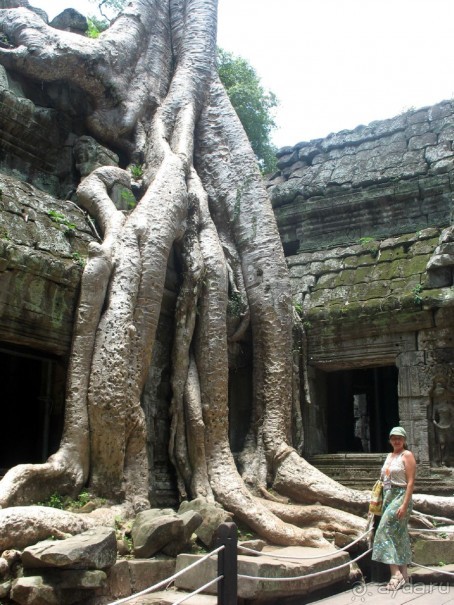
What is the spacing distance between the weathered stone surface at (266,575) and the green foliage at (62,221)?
8.53 ft

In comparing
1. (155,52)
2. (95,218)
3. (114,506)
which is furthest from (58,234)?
(155,52)

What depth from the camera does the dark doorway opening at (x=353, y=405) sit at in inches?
324

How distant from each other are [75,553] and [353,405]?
22.1 ft

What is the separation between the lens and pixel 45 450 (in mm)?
5059

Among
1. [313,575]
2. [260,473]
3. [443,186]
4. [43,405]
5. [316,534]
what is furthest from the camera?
[443,186]

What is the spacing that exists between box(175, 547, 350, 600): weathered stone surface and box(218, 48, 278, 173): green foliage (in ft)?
33.4

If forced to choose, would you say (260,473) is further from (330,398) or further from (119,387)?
(330,398)

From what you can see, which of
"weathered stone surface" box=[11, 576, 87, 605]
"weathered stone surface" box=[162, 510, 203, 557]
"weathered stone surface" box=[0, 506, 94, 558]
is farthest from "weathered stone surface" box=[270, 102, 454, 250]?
"weathered stone surface" box=[11, 576, 87, 605]

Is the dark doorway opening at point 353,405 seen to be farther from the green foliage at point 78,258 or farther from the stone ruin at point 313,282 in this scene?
the green foliage at point 78,258

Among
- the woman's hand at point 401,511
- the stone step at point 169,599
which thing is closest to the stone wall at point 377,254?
the woman's hand at point 401,511

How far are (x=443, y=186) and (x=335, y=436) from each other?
3.14 m

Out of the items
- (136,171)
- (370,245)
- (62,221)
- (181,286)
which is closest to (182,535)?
(181,286)

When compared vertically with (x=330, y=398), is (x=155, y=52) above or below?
above

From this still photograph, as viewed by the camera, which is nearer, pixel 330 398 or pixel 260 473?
pixel 260 473
